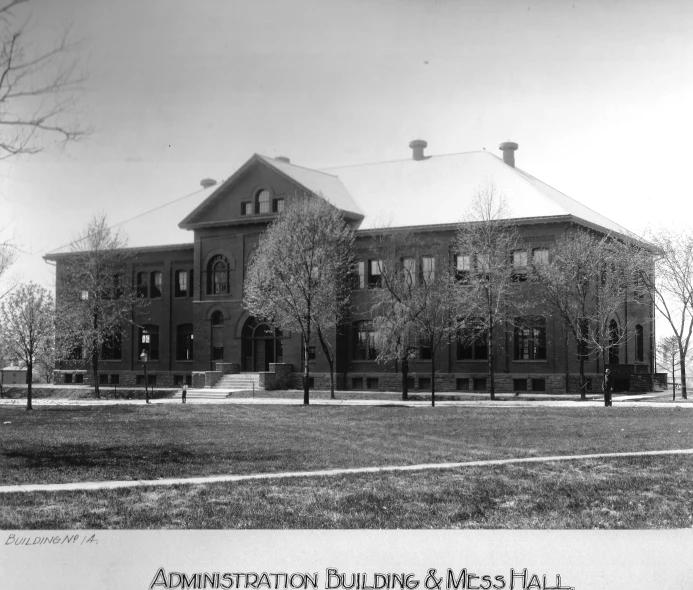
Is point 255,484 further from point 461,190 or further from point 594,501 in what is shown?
point 461,190

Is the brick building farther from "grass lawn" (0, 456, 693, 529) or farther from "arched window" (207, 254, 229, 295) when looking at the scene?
"grass lawn" (0, 456, 693, 529)

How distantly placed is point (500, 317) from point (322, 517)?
1173 inches

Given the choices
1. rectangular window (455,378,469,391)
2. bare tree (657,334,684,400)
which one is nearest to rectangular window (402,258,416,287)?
rectangular window (455,378,469,391)

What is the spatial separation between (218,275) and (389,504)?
38.4m

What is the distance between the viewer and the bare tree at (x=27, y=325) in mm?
34562

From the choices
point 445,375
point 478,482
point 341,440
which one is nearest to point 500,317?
point 445,375

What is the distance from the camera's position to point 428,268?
4488 cm

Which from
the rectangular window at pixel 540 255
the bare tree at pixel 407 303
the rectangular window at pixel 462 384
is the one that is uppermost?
the rectangular window at pixel 540 255

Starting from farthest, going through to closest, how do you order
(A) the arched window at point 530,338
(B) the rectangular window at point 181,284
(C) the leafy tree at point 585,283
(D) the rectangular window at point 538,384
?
(B) the rectangular window at point 181,284, (D) the rectangular window at point 538,384, (A) the arched window at point 530,338, (C) the leafy tree at point 585,283

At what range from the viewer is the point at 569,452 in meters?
18.4

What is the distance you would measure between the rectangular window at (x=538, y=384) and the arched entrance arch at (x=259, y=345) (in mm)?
14044

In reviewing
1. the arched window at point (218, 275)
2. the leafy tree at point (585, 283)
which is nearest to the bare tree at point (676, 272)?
the leafy tree at point (585, 283)

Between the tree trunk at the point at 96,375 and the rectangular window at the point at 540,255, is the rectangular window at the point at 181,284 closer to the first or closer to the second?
the tree trunk at the point at 96,375

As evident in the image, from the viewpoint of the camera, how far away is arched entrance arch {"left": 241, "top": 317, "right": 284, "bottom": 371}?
158 ft
